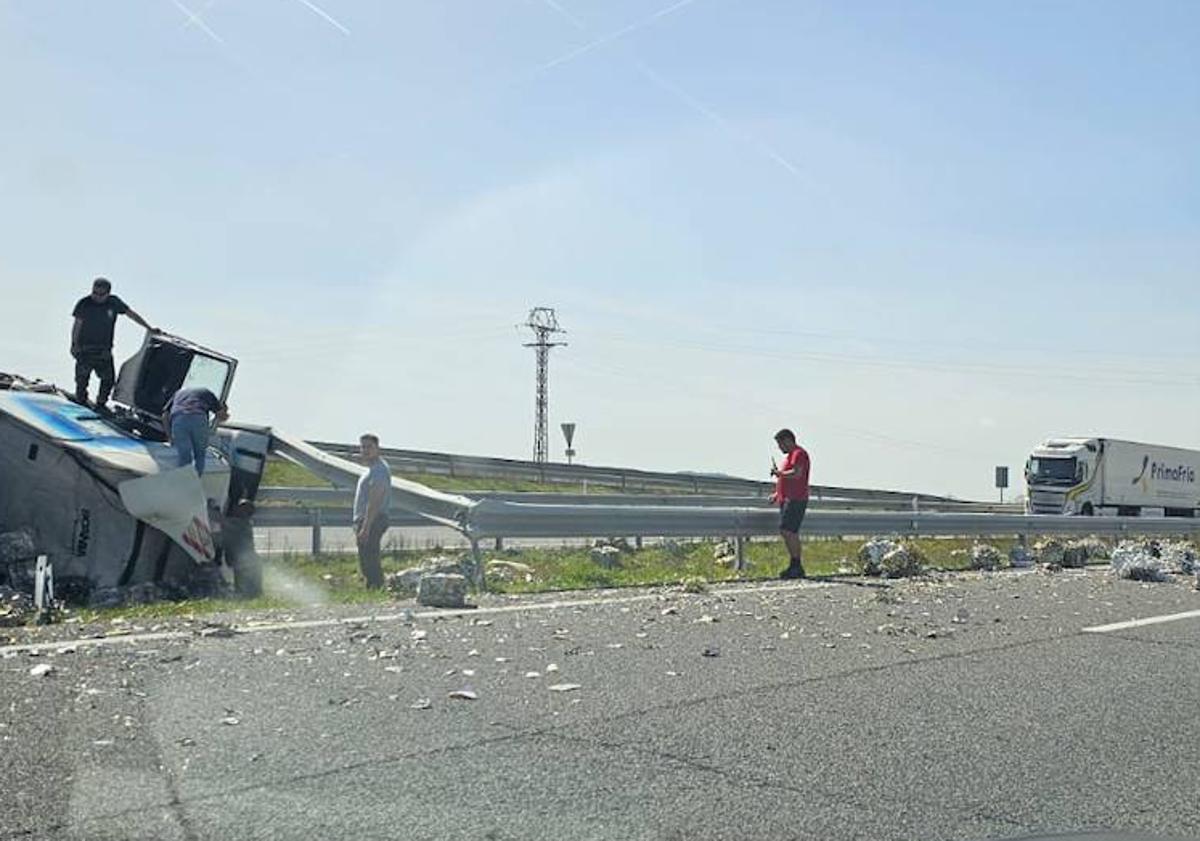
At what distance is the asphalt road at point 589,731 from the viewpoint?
4.67 meters

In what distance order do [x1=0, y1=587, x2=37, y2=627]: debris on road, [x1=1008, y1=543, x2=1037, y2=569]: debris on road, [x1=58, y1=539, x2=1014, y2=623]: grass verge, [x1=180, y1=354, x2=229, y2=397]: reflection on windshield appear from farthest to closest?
[x1=1008, y1=543, x2=1037, y2=569]: debris on road → [x1=180, y1=354, x2=229, y2=397]: reflection on windshield → [x1=58, y1=539, x2=1014, y2=623]: grass verge → [x1=0, y1=587, x2=37, y2=627]: debris on road

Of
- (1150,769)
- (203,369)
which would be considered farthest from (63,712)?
(203,369)

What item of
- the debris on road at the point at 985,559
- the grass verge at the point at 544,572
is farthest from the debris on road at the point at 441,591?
the debris on road at the point at 985,559

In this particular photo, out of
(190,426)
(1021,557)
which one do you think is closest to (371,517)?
(190,426)

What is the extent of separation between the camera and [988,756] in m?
5.77

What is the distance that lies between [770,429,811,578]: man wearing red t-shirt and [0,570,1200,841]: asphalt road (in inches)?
203

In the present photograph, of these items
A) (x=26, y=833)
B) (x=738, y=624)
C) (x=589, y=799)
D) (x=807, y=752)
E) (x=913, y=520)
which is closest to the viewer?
(x=26, y=833)

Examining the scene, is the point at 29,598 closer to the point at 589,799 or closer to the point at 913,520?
the point at 589,799

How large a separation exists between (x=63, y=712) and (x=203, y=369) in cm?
699

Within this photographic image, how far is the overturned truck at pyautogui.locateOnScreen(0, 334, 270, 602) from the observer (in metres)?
10.7

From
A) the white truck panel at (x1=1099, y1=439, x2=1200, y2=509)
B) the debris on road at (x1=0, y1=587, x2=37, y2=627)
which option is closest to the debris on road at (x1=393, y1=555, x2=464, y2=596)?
the debris on road at (x1=0, y1=587, x2=37, y2=627)

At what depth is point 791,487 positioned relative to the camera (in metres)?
14.7

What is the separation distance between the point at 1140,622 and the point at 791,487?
475 cm

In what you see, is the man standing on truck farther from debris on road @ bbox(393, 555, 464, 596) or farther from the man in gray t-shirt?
debris on road @ bbox(393, 555, 464, 596)
